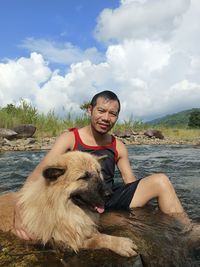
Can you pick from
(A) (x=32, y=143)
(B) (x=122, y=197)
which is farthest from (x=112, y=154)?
(A) (x=32, y=143)

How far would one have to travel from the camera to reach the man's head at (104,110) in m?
4.66

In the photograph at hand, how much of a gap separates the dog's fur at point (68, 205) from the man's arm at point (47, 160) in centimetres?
9

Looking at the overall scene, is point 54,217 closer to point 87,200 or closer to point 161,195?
point 87,200

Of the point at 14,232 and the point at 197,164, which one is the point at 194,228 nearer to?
the point at 14,232

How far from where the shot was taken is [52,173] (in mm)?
3348

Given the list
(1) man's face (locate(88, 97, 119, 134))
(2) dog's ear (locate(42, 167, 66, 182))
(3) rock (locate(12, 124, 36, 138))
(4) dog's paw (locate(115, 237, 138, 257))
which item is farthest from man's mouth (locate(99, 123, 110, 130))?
(3) rock (locate(12, 124, 36, 138))

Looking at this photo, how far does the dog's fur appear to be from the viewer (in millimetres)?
3371

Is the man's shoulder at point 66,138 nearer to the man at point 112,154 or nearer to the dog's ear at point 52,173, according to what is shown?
the man at point 112,154

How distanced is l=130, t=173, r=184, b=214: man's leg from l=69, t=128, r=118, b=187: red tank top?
1.45 ft

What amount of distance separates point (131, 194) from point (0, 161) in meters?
6.31

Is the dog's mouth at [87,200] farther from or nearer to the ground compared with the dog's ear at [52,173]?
nearer to the ground

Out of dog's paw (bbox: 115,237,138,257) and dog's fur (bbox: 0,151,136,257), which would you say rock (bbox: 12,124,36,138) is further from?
dog's paw (bbox: 115,237,138,257)

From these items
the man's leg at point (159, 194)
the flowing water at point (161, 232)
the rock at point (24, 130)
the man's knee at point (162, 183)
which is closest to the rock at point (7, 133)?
the rock at point (24, 130)

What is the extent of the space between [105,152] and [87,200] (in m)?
1.43
